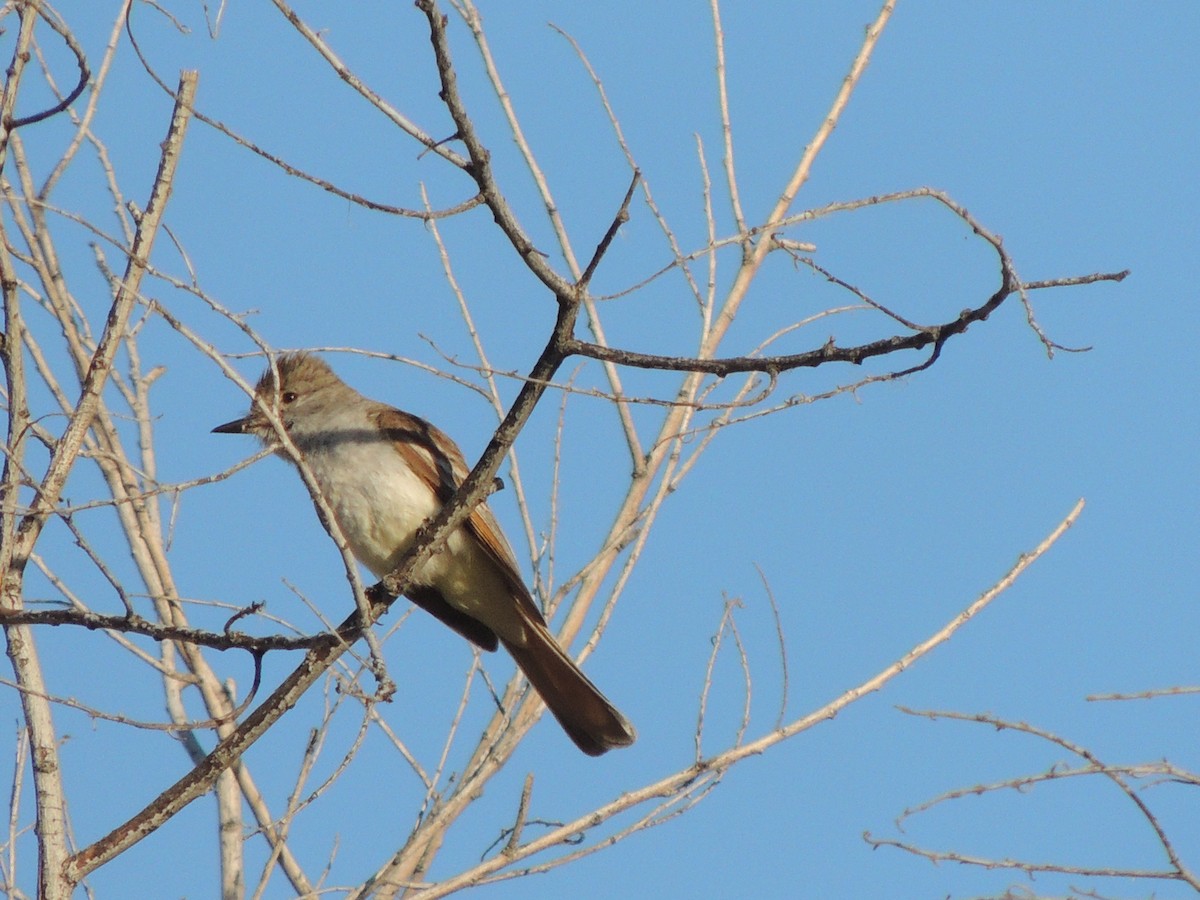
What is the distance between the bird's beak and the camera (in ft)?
21.5

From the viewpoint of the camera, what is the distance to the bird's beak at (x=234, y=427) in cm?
655

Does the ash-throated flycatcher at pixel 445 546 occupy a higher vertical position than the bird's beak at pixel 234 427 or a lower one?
lower

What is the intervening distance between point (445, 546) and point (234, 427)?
1.46 meters

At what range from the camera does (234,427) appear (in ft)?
21.6

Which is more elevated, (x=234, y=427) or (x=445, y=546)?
(x=234, y=427)

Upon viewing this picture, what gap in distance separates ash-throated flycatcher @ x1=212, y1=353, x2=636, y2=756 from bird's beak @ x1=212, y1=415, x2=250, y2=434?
9 centimetres

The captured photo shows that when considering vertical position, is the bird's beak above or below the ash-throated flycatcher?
above

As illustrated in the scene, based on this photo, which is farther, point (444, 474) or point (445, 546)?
point (444, 474)

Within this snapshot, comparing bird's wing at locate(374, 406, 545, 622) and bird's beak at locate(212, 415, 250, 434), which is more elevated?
bird's beak at locate(212, 415, 250, 434)

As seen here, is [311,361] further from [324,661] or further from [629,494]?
[324,661]

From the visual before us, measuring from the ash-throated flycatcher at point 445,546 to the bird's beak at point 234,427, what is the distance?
95mm

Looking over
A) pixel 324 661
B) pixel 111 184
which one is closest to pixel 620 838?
pixel 324 661

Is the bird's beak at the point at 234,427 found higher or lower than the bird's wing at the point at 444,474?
higher

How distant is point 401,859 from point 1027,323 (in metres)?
2.77
